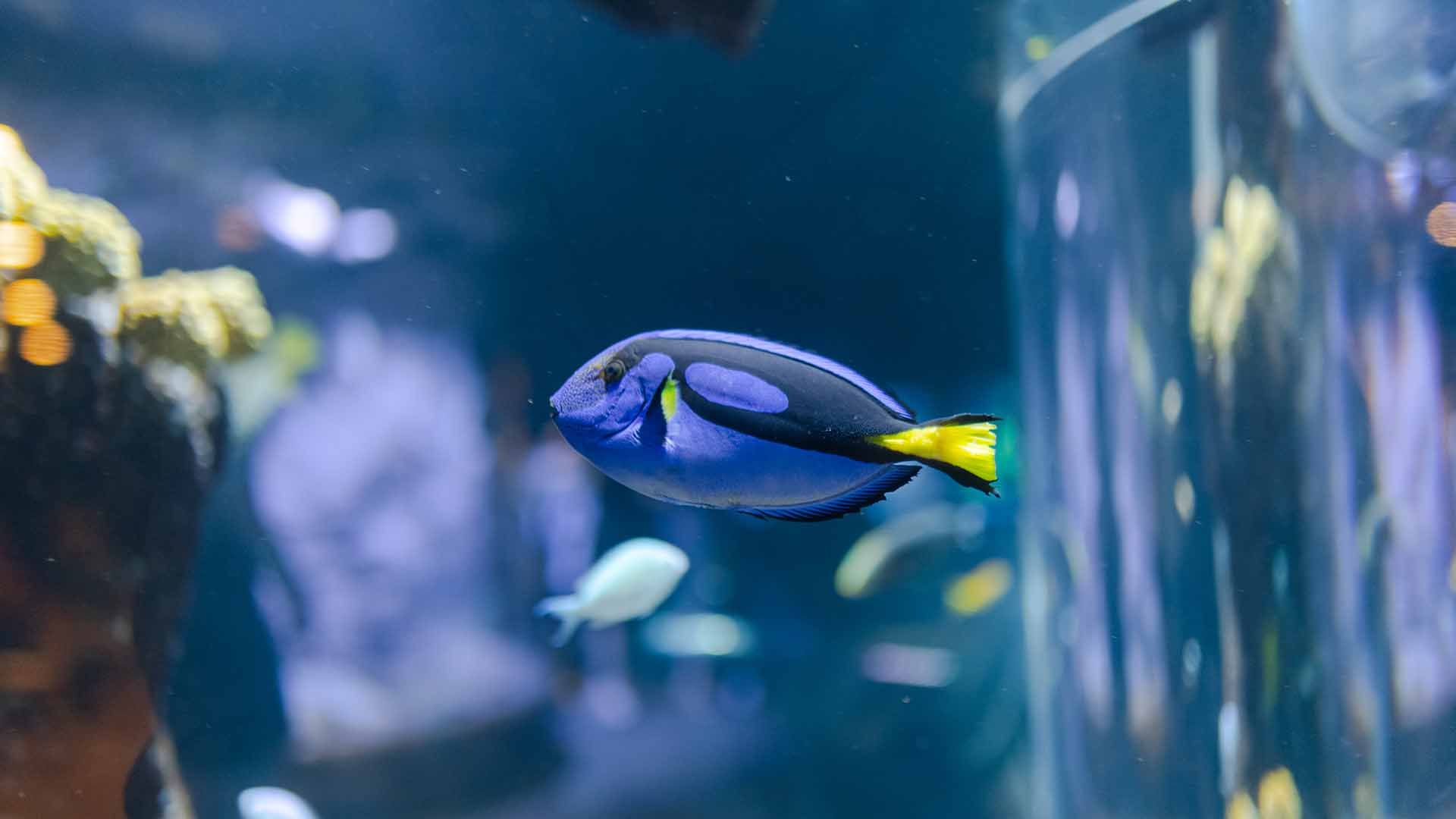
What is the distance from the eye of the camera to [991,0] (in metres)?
6.44

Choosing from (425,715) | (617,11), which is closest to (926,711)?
(425,715)

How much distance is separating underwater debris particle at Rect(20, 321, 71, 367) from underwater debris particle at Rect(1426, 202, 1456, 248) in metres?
4.39

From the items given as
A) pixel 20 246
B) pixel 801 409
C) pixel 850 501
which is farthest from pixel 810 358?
pixel 20 246

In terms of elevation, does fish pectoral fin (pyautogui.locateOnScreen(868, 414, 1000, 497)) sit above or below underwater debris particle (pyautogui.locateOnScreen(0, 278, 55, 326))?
below

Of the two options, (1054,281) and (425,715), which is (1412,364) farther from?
(425,715)

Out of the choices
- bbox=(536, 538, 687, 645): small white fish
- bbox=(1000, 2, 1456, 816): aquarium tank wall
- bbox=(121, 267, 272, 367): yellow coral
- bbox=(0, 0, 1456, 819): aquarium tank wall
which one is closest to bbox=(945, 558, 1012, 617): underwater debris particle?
bbox=(0, 0, 1456, 819): aquarium tank wall

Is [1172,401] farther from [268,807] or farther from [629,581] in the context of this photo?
[268,807]

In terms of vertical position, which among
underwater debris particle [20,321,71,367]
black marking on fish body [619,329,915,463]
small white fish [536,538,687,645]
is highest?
underwater debris particle [20,321,71,367]

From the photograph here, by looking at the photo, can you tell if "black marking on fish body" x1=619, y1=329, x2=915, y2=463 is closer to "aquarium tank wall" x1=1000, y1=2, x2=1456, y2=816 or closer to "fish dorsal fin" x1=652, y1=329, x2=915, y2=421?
"fish dorsal fin" x1=652, y1=329, x2=915, y2=421

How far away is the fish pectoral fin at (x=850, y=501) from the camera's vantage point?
1.16 meters

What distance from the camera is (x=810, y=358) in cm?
119

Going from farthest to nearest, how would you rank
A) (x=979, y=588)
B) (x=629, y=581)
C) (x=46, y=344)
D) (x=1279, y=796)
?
(x=979, y=588) → (x=629, y=581) → (x=46, y=344) → (x=1279, y=796)

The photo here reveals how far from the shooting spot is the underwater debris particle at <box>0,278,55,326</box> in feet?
9.22

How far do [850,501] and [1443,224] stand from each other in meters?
2.36
